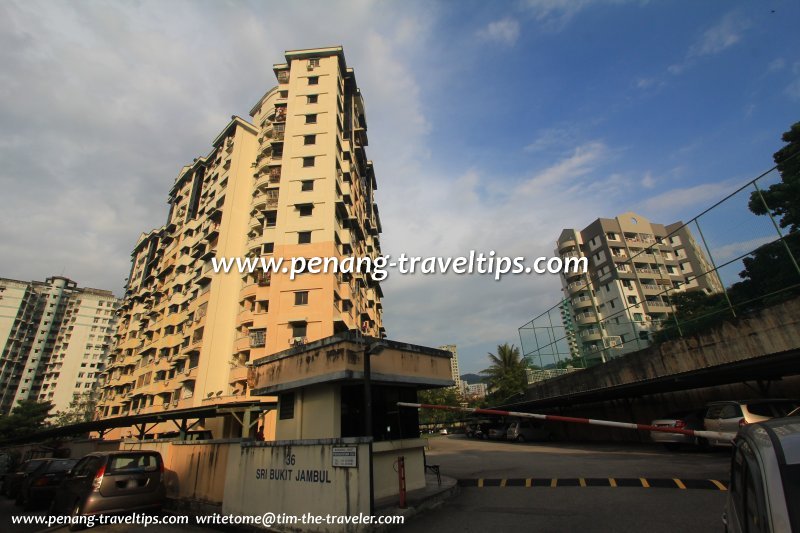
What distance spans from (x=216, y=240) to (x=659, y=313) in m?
37.1

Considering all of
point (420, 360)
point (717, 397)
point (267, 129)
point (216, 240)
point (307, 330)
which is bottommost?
point (717, 397)

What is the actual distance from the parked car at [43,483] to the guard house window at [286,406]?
7773 millimetres

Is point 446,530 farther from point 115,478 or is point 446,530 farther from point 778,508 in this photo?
point 115,478

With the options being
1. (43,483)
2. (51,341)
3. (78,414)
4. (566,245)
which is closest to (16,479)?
(43,483)

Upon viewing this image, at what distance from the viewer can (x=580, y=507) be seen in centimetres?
777

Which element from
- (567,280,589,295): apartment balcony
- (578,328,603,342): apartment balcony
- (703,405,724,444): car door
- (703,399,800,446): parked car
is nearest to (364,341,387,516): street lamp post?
(703,399,800,446): parked car

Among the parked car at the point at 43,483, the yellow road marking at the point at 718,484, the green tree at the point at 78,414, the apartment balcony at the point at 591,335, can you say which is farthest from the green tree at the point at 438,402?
the green tree at the point at 78,414

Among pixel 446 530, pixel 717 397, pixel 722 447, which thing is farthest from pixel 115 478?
pixel 717 397

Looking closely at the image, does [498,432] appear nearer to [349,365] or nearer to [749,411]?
[749,411]

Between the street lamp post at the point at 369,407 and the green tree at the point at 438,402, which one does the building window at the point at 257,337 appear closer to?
the street lamp post at the point at 369,407

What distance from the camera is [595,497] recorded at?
8406 mm

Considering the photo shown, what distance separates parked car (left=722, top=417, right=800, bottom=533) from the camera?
247 cm

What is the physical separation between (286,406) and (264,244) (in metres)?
23.5

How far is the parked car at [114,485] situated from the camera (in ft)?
28.1
